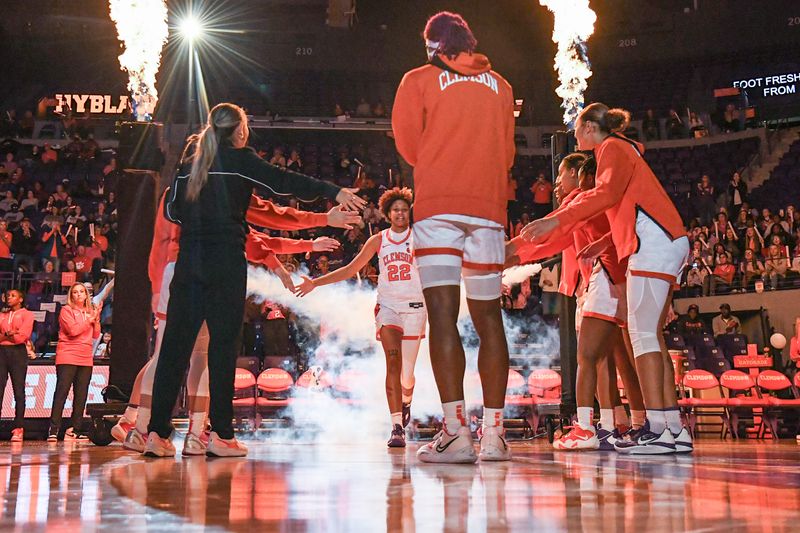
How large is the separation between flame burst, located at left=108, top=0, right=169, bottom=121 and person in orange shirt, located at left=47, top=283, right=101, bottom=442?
9.54 ft

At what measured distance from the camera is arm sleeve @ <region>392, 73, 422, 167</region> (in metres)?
3.82

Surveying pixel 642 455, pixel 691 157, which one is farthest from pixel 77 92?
pixel 642 455

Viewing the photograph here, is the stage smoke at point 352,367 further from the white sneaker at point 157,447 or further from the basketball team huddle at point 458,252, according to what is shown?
the white sneaker at point 157,447

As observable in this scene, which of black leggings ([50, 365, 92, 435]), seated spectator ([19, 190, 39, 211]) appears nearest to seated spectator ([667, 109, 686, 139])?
seated spectator ([19, 190, 39, 211])

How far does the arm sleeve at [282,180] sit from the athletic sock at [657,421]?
2.03 metres

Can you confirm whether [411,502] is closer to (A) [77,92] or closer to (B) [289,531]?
(B) [289,531]

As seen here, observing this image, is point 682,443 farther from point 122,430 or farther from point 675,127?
point 675,127

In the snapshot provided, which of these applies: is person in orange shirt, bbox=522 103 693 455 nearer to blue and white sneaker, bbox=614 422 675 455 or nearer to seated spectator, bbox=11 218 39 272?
blue and white sneaker, bbox=614 422 675 455

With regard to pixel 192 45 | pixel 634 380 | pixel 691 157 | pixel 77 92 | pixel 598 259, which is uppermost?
pixel 192 45

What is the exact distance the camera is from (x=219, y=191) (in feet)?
13.9

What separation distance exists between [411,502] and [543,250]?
11.0 feet

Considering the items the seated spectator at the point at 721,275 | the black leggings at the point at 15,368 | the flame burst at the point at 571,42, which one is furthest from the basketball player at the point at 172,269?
the seated spectator at the point at 721,275

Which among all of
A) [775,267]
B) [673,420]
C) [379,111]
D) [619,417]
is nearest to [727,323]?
[775,267]

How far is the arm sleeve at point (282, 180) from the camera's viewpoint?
13.4ft
